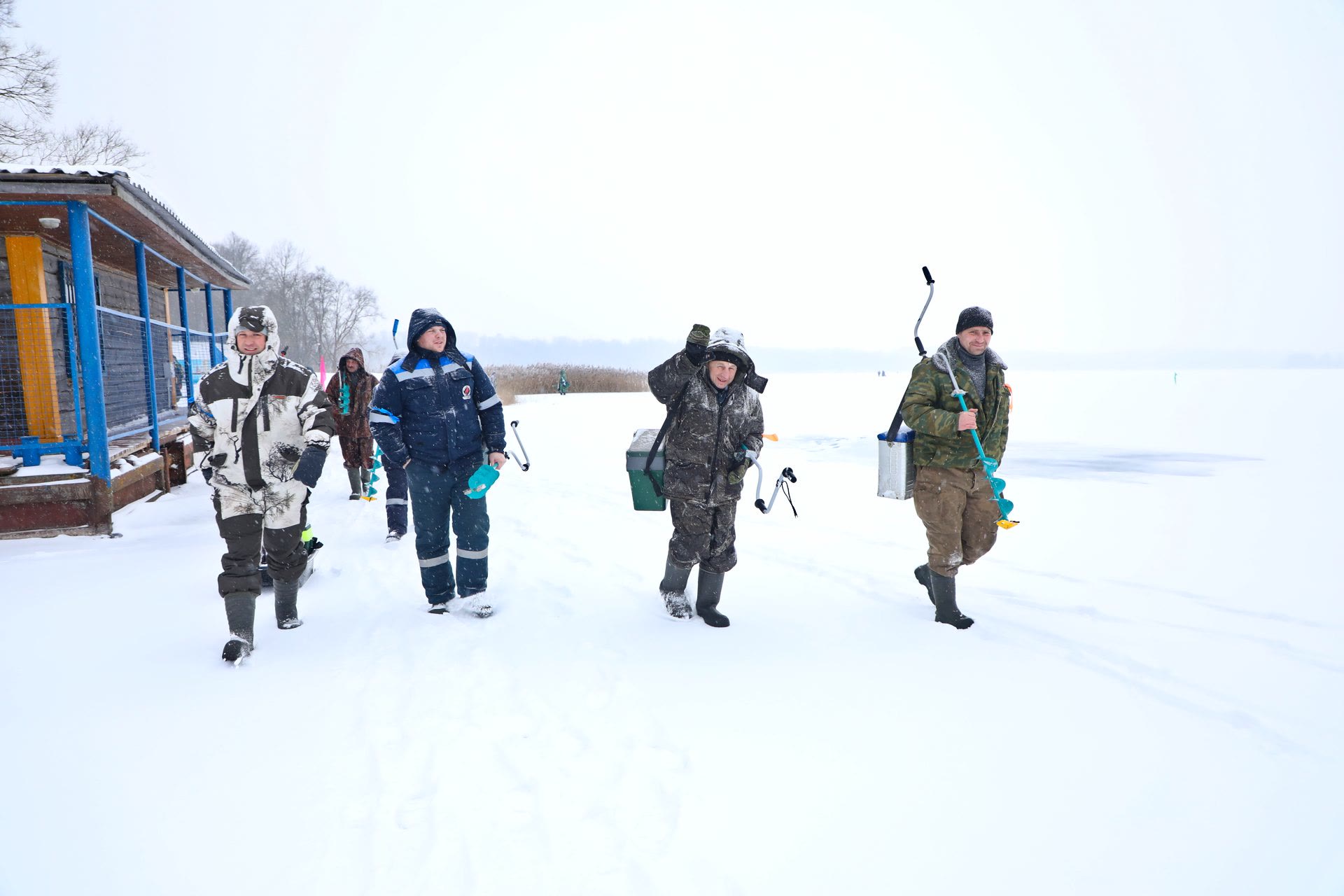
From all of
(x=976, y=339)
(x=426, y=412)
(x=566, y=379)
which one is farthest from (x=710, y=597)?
(x=566, y=379)

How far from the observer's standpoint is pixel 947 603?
167 inches

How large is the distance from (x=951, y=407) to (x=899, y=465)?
48 cm

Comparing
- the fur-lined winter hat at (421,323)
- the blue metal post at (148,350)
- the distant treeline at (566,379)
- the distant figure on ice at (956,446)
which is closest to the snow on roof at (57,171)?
the blue metal post at (148,350)

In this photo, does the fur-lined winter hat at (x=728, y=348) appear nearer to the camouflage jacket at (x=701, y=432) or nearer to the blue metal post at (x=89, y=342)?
the camouflage jacket at (x=701, y=432)

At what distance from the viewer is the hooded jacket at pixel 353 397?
7.46 metres

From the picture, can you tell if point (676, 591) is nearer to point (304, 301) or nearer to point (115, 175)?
point (115, 175)

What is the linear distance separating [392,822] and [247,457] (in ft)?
7.04

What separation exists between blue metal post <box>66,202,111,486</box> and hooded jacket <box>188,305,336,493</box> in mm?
3644

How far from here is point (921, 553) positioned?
6.00 metres

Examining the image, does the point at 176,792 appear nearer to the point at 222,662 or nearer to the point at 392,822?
the point at 392,822

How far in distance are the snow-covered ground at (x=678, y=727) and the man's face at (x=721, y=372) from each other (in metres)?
1.53

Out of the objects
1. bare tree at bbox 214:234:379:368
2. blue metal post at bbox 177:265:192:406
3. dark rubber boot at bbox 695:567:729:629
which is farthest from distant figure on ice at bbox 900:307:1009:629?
bare tree at bbox 214:234:379:368

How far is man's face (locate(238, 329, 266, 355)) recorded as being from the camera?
140 inches

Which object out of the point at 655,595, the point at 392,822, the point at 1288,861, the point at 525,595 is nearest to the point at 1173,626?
the point at 1288,861
